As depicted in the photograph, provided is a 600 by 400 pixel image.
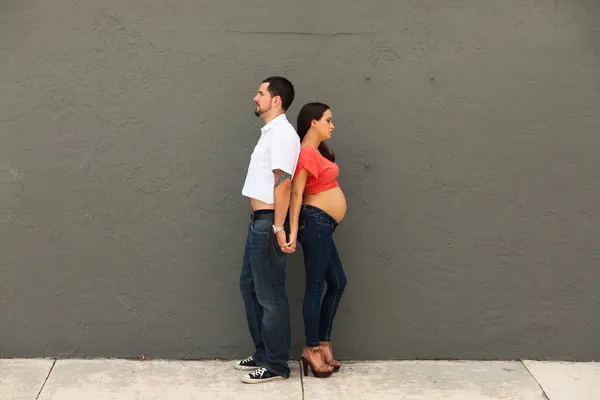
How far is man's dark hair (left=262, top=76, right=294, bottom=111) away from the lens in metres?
5.61

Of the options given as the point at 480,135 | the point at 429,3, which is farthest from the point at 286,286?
the point at 429,3

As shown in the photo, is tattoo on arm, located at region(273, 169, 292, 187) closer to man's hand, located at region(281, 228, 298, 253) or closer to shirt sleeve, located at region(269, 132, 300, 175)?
shirt sleeve, located at region(269, 132, 300, 175)

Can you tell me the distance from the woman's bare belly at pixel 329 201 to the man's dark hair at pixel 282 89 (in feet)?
1.90

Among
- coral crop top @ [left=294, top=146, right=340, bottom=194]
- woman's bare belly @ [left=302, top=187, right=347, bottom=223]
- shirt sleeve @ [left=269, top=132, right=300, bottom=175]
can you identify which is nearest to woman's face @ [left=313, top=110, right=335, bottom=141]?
coral crop top @ [left=294, top=146, right=340, bottom=194]

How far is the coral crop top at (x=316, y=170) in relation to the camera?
5578 millimetres

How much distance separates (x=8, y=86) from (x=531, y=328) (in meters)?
3.86

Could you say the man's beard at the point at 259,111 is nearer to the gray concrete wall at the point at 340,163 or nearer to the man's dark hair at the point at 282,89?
the man's dark hair at the point at 282,89

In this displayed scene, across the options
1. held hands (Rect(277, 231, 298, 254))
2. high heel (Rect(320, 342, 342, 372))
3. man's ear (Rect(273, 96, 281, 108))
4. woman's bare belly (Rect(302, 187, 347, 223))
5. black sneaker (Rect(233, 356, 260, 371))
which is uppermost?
man's ear (Rect(273, 96, 281, 108))

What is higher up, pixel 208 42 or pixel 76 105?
pixel 208 42

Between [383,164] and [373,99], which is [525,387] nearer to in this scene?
[383,164]

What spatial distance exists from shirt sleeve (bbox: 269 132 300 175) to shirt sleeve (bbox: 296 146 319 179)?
0.33ft

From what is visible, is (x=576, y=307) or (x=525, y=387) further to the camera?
(x=576, y=307)

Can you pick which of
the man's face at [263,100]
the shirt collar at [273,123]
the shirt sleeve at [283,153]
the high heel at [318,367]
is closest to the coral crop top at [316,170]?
the shirt sleeve at [283,153]

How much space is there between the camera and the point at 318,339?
231 inches
